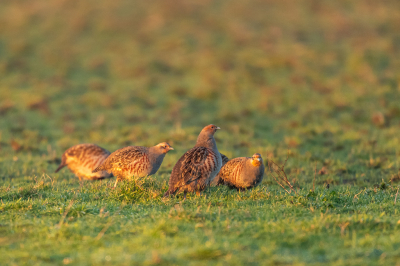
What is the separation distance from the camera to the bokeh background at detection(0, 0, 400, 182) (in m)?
15.2

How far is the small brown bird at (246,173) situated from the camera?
350 inches

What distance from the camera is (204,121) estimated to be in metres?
18.2

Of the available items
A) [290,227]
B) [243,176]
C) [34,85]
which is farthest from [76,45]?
[290,227]

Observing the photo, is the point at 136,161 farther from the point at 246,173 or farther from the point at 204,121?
the point at 204,121

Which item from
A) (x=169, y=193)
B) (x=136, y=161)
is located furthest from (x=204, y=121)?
(x=169, y=193)

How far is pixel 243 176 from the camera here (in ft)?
29.2

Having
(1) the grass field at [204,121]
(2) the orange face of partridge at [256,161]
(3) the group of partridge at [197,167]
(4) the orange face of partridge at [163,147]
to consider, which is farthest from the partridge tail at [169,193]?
(4) the orange face of partridge at [163,147]

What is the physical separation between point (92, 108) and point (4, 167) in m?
8.04

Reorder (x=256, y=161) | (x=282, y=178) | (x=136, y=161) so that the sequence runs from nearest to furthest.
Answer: (x=256, y=161) → (x=136, y=161) → (x=282, y=178)

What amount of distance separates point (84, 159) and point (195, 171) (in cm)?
462

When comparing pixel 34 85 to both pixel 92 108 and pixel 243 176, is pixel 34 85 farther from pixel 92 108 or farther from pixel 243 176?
pixel 243 176

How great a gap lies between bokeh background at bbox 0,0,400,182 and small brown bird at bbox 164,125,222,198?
1558mm

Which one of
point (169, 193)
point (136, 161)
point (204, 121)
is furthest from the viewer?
point (204, 121)

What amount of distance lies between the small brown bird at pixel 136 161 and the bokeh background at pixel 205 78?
222 cm
